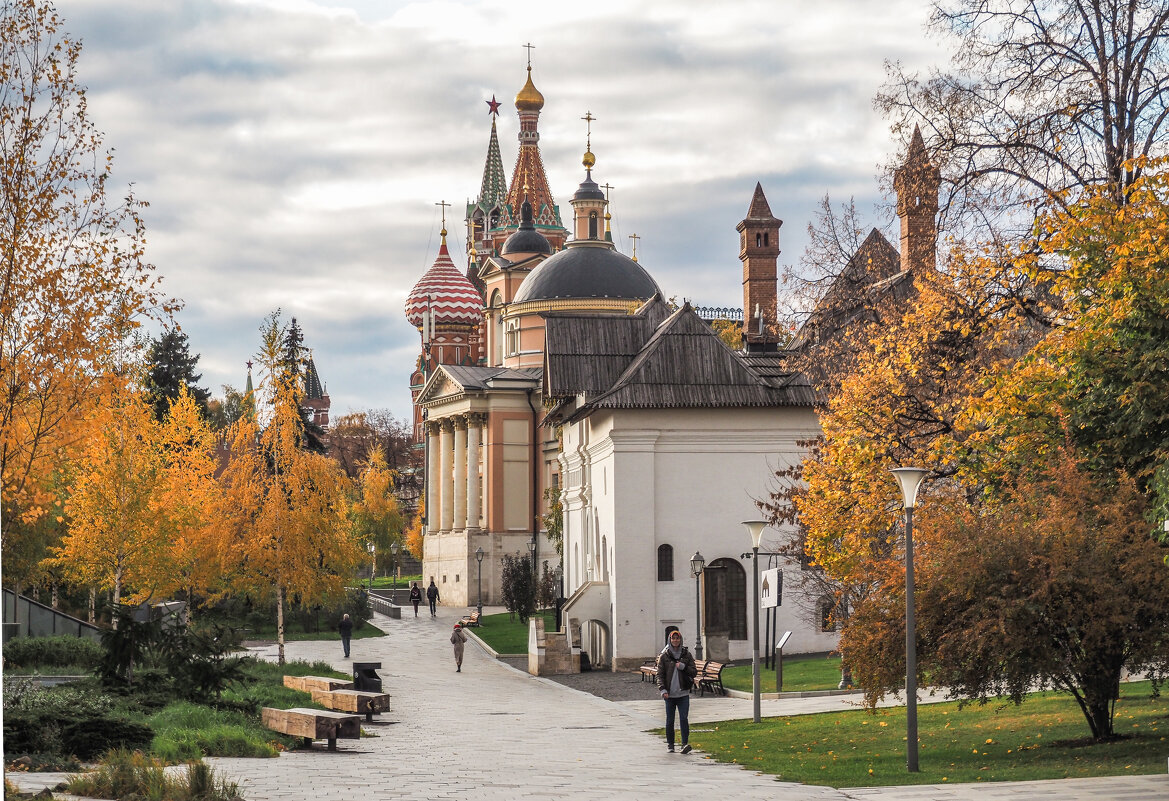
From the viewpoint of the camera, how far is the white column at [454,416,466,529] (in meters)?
82.9

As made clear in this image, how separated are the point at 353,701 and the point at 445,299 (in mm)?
93570

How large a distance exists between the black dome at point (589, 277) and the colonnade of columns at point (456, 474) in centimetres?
839

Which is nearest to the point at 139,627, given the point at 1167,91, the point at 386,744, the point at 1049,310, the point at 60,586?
the point at 386,744

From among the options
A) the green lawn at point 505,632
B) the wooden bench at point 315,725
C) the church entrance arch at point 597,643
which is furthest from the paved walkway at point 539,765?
the green lawn at point 505,632

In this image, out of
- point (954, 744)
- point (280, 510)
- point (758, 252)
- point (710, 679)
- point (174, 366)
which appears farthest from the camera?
point (174, 366)

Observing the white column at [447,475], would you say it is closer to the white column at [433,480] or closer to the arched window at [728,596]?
the white column at [433,480]

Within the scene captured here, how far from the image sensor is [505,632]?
57406 millimetres

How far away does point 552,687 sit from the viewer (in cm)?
3691

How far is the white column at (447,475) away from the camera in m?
84.9

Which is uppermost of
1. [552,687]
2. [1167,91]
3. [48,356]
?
[1167,91]

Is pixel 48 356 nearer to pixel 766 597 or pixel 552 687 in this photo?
pixel 766 597

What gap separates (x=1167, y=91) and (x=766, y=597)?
10.7 metres

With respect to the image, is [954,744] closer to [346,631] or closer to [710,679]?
[710,679]

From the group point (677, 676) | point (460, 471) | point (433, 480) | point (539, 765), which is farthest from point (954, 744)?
point (433, 480)
